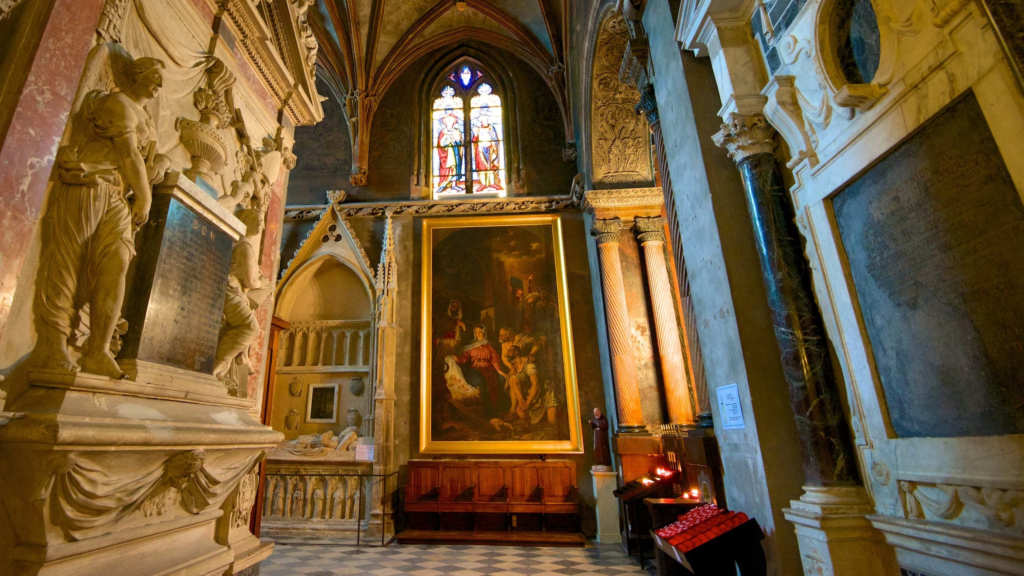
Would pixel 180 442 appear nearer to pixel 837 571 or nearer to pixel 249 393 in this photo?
pixel 249 393

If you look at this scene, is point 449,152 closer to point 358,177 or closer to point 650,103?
point 358,177

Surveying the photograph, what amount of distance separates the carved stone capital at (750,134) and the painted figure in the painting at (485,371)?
637cm

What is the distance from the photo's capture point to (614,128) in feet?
26.3

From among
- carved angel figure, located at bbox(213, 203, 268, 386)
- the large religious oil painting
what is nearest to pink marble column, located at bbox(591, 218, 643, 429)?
the large religious oil painting

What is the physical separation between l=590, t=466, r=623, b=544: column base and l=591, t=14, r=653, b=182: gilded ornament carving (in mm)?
4757

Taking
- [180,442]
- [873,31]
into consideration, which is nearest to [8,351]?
[180,442]

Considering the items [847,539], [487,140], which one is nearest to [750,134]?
[847,539]

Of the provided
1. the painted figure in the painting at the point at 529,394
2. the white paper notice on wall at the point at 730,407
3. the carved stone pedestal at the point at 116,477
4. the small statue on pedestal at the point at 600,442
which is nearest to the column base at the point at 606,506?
the small statue on pedestal at the point at 600,442

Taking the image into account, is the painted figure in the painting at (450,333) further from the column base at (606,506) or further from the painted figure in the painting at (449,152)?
the column base at (606,506)

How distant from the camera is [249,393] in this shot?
403 centimetres

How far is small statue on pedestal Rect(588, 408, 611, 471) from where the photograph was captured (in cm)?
766

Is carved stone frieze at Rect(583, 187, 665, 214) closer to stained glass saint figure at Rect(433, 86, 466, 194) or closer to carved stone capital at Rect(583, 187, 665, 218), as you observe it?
carved stone capital at Rect(583, 187, 665, 218)

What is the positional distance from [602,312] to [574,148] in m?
3.59

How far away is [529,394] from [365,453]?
2.93m
